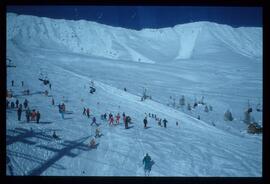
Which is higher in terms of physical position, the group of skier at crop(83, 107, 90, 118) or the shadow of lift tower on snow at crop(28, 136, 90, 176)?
the group of skier at crop(83, 107, 90, 118)

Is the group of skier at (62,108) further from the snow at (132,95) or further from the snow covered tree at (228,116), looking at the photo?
the snow covered tree at (228,116)

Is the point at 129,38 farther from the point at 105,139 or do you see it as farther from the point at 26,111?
the point at 26,111

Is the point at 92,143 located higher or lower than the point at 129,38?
lower

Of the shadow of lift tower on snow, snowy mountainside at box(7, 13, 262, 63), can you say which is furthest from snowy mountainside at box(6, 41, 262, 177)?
snowy mountainside at box(7, 13, 262, 63)

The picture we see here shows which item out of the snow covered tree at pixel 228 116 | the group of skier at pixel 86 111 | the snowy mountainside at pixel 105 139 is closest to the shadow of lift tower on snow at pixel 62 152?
the snowy mountainside at pixel 105 139

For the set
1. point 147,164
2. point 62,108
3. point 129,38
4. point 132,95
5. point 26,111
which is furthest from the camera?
point 132,95

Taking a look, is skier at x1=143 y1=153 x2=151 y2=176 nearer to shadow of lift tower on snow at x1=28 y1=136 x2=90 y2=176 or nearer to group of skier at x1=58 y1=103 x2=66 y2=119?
shadow of lift tower on snow at x1=28 y1=136 x2=90 y2=176

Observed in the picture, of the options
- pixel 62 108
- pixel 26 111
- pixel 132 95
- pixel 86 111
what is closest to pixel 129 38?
pixel 132 95
